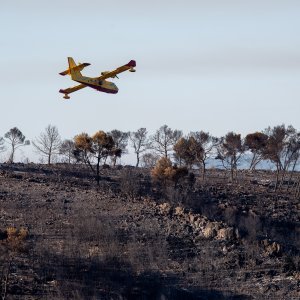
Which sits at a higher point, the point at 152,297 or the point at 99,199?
the point at 99,199

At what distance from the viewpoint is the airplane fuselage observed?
5066 cm

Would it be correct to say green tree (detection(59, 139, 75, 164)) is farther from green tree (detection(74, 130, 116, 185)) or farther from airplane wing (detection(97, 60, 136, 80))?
airplane wing (detection(97, 60, 136, 80))

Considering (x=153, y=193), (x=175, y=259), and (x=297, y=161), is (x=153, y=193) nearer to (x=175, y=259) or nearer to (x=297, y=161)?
(x=175, y=259)

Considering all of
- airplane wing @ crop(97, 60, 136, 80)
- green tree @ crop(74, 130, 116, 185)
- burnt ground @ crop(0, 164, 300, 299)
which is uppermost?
airplane wing @ crop(97, 60, 136, 80)

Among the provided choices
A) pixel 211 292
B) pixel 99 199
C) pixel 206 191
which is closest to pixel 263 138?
pixel 206 191

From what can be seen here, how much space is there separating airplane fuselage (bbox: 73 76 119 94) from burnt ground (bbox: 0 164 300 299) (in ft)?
35.5

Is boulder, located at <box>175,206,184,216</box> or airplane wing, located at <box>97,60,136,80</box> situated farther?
boulder, located at <box>175,206,184,216</box>

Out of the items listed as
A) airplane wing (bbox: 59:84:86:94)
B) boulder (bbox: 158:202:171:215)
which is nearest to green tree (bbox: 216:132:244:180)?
boulder (bbox: 158:202:171:215)

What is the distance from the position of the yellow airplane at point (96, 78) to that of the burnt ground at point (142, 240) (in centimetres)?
1083

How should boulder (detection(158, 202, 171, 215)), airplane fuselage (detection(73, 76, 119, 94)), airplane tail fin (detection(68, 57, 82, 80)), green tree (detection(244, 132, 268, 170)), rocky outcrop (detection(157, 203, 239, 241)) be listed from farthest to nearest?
green tree (detection(244, 132, 268, 170)), boulder (detection(158, 202, 171, 215)), rocky outcrop (detection(157, 203, 239, 241)), airplane fuselage (detection(73, 76, 119, 94)), airplane tail fin (detection(68, 57, 82, 80))

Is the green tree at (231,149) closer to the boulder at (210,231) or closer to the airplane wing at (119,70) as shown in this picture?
the boulder at (210,231)

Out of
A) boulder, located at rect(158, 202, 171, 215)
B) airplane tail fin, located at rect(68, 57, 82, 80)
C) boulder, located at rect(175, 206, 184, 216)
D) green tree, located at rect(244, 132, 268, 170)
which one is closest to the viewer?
airplane tail fin, located at rect(68, 57, 82, 80)

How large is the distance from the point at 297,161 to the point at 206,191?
19317mm

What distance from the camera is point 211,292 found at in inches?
1845
